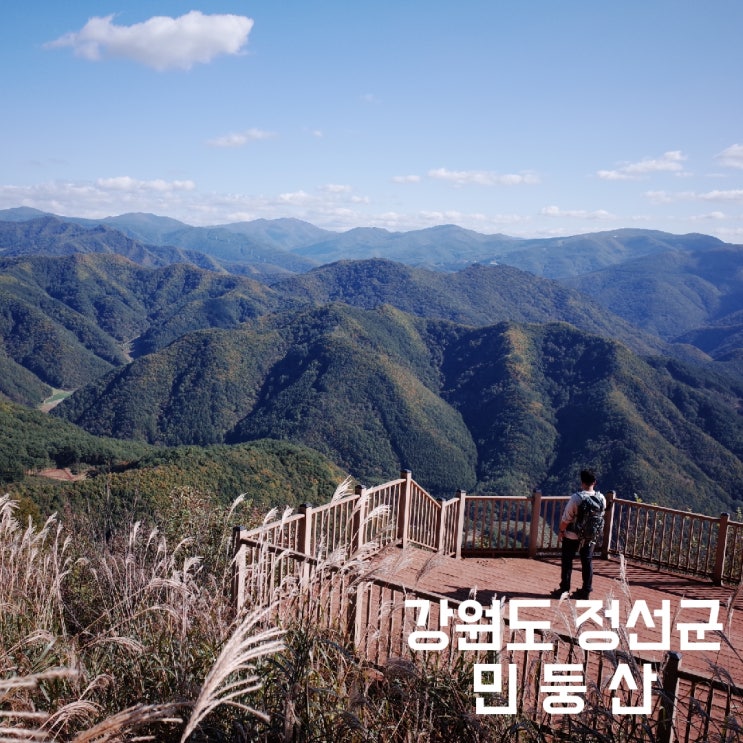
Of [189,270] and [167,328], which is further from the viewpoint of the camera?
[189,270]

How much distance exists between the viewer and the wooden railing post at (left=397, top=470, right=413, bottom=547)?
700 centimetres

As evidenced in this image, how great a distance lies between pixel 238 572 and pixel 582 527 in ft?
11.0

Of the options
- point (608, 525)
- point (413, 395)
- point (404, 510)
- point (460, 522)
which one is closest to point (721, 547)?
point (608, 525)

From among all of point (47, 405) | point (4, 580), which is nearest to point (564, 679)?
point (4, 580)

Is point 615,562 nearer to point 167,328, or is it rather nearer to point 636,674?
point 636,674

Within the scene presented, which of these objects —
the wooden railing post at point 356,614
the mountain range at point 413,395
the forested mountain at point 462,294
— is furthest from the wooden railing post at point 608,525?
the forested mountain at point 462,294

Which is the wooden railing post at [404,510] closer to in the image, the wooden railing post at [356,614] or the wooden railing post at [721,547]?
the wooden railing post at [721,547]

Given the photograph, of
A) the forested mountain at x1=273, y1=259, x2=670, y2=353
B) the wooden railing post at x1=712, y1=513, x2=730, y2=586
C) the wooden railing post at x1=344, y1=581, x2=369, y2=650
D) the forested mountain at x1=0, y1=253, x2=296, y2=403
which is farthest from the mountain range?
the wooden railing post at x1=344, y1=581, x2=369, y2=650

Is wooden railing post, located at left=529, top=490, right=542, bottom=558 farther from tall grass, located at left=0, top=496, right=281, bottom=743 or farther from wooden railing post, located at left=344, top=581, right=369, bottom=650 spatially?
tall grass, located at left=0, top=496, right=281, bottom=743

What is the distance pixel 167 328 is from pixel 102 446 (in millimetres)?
107094

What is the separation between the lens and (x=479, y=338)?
4508 inches

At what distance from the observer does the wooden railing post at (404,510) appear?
700 centimetres

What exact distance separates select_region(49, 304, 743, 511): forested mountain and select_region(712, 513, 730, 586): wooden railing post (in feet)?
192

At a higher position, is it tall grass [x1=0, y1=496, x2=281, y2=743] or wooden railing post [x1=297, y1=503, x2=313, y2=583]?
tall grass [x1=0, y1=496, x2=281, y2=743]
